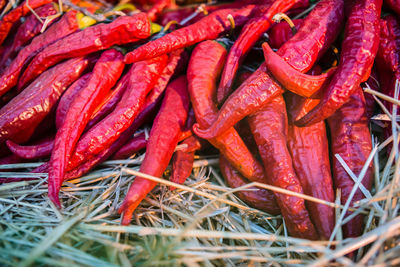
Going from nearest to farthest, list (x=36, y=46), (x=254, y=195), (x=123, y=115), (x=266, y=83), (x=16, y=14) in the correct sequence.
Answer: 1. (x=266, y=83)
2. (x=254, y=195)
3. (x=123, y=115)
4. (x=36, y=46)
5. (x=16, y=14)

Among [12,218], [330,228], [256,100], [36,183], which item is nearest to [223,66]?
[256,100]

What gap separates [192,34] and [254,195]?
5.23ft

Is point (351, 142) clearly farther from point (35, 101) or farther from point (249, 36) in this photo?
point (35, 101)

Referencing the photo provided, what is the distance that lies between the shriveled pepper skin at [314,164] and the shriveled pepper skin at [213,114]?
0.32 metres

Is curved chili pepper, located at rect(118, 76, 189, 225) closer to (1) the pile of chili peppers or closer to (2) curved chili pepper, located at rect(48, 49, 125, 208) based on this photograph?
(1) the pile of chili peppers

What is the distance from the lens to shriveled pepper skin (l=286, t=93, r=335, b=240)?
6.03 feet

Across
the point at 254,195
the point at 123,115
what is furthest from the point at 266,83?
the point at 123,115

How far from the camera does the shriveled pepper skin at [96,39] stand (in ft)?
7.84

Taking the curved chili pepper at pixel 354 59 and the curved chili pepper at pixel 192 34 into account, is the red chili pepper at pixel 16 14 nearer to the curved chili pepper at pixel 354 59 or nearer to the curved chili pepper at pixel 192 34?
the curved chili pepper at pixel 192 34

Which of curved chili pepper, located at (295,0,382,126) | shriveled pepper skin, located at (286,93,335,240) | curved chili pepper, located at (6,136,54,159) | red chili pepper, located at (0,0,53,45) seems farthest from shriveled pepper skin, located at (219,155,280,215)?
red chili pepper, located at (0,0,53,45)

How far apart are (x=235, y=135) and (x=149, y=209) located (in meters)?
0.93

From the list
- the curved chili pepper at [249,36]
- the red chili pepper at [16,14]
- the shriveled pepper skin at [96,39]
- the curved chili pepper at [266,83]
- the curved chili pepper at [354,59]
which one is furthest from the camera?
the red chili pepper at [16,14]

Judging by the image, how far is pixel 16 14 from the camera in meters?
2.97

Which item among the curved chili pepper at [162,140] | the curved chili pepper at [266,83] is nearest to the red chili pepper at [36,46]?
the curved chili pepper at [162,140]
